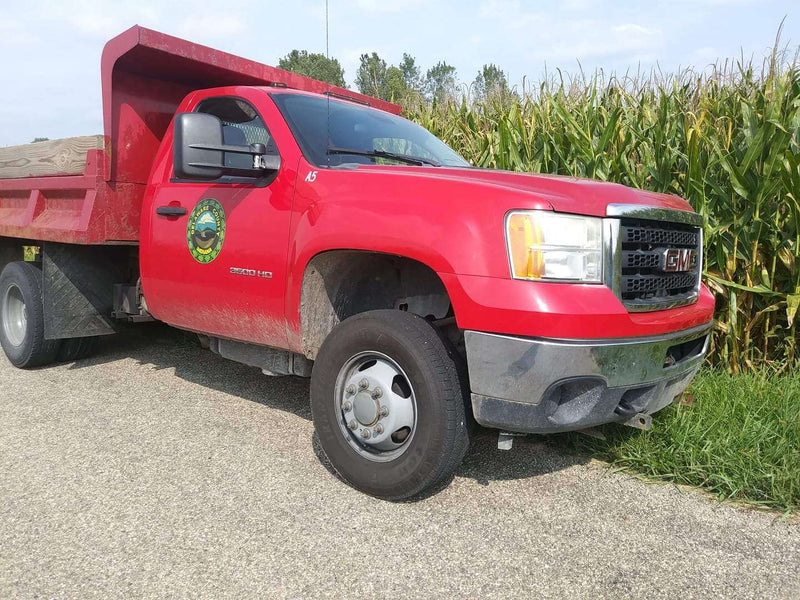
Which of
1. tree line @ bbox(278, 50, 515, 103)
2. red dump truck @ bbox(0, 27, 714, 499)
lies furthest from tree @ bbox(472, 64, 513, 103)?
red dump truck @ bbox(0, 27, 714, 499)

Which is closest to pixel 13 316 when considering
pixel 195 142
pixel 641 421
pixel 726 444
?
pixel 195 142

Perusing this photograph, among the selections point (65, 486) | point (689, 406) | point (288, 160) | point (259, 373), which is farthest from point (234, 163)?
point (689, 406)

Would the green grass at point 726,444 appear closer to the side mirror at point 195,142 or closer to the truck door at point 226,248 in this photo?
the truck door at point 226,248

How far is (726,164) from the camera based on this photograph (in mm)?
4238

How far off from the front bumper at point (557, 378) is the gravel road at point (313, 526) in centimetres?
52

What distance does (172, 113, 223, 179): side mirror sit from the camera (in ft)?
10.8

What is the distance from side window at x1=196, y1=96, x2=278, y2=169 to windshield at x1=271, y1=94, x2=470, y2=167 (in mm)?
173

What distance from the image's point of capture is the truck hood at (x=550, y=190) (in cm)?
262

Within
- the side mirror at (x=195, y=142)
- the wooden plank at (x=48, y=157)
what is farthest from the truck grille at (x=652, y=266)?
the wooden plank at (x=48, y=157)

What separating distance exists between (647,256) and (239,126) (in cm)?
249

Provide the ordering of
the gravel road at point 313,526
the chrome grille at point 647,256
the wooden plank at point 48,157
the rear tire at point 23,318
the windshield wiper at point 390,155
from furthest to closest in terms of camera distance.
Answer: the rear tire at point 23,318, the wooden plank at point 48,157, the windshield wiper at point 390,155, the chrome grille at point 647,256, the gravel road at point 313,526

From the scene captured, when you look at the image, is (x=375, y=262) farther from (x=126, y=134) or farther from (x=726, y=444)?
(x=126, y=134)

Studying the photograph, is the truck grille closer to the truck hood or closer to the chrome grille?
Result: the chrome grille

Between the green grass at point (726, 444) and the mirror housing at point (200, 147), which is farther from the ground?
the mirror housing at point (200, 147)
